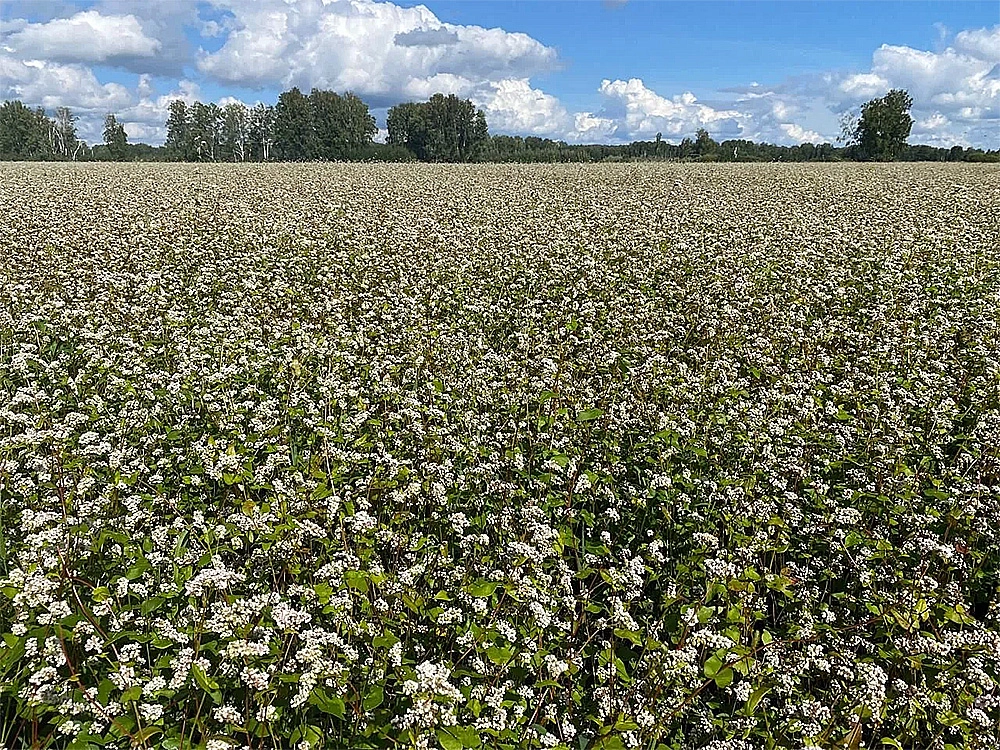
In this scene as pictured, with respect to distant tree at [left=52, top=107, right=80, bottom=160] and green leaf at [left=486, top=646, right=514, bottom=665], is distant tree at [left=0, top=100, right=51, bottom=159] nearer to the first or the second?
distant tree at [left=52, top=107, right=80, bottom=160]

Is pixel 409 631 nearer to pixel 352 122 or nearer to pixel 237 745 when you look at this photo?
pixel 237 745

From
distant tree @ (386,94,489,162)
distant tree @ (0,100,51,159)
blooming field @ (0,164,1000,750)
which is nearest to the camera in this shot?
blooming field @ (0,164,1000,750)

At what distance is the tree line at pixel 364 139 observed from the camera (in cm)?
8762

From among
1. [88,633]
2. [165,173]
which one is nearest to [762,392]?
[88,633]

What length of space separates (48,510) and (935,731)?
20.0 ft

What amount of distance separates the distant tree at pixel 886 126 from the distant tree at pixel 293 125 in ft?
247

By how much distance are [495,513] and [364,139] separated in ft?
379

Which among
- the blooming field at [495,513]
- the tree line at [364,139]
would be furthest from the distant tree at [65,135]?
the blooming field at [495,513]

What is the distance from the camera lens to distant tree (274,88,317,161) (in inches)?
4373

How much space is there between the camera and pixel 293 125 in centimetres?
11156

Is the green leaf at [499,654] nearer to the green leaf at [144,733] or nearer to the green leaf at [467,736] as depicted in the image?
the green leaf at [467,736]

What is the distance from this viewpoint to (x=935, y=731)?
13.6ft

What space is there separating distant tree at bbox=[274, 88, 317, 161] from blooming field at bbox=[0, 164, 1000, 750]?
106m

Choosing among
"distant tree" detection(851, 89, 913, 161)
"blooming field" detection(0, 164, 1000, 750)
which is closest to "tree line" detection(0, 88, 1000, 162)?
"distant tree" detection(851, 89, 913, 161)
